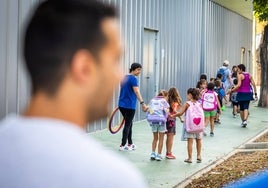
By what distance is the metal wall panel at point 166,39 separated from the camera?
30.0ft

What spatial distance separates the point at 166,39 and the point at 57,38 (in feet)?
51.8

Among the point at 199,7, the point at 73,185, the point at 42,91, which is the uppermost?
the point at 199,7

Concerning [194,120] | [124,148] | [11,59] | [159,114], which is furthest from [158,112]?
[11,59]

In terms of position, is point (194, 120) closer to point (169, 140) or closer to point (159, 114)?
point (159, 114)

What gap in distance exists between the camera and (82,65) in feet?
4.58

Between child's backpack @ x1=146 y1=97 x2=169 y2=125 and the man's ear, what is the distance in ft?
24.0

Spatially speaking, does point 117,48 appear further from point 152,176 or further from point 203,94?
point 203,94

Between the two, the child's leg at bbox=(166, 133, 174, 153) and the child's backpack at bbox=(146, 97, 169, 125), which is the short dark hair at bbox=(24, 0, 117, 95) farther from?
the child's leg at bbox=(166, 133, 174, 153)

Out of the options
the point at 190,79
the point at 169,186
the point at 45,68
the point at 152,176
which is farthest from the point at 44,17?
the point at 190,79

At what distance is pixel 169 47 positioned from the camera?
17.4 metres

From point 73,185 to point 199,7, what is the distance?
19730 millimetres

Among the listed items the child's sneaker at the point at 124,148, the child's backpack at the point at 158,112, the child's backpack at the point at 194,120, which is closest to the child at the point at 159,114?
the child's backpack at the point at 158,112

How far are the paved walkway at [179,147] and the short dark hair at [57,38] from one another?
6008 millimetres

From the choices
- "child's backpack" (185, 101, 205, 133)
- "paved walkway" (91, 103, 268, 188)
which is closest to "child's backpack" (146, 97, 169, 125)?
"child's backpack" (185, 101, 205, 133)
